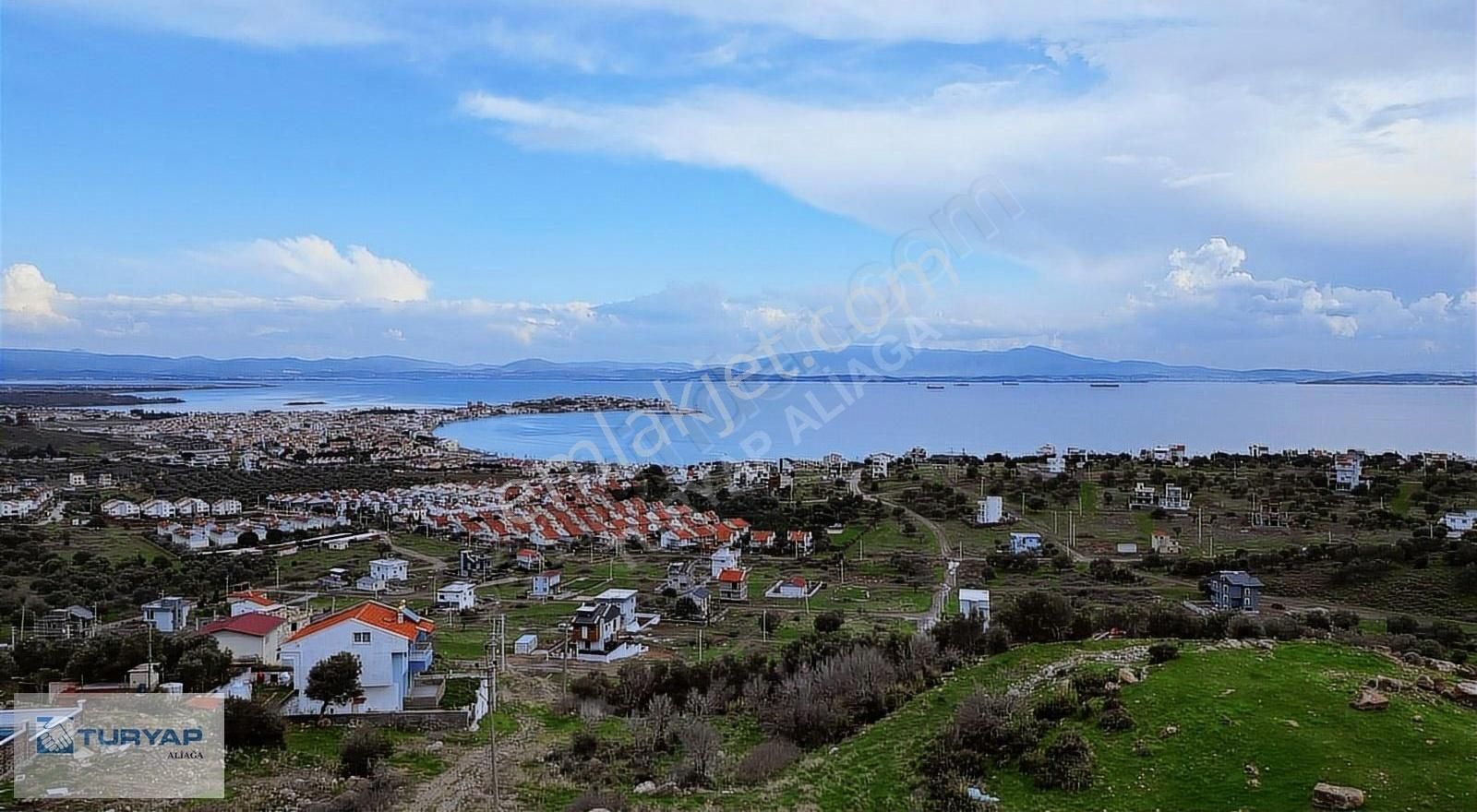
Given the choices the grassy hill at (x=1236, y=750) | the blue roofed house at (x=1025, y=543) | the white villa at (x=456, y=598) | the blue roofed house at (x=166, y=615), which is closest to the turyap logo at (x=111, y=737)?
the grassy hill at (x=1236, y=750)

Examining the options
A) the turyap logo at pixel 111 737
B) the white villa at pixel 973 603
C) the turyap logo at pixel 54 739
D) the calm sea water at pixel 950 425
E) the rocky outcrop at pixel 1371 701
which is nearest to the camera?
the rocky outcrop at pixel 1371 701

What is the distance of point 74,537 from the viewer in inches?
1159

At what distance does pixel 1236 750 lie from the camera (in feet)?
24.7

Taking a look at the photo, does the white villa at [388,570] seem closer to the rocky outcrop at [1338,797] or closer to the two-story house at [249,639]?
the two-story house at [249,639]

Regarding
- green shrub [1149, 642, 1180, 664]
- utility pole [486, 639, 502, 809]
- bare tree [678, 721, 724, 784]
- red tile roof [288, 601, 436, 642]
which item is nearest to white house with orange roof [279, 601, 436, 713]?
red tile roof [288, 601, 436, 642]

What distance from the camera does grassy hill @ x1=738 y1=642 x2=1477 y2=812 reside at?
6.85 metres

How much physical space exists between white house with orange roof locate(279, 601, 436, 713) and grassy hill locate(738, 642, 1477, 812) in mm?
6545

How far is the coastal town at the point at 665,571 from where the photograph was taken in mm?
12867

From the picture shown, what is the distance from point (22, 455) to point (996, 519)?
2204 inches

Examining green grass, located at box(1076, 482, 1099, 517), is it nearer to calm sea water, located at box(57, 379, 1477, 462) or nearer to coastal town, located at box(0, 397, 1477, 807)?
coastal town, located at box(0, 397, 1477, 807)

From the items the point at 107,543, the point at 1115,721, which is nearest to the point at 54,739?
the point at 1115,721

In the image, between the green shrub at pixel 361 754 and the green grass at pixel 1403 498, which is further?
the green grass at pixel 1403 498

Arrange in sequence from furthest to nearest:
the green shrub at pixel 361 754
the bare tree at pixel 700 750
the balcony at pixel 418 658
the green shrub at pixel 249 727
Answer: the balcony at pixel 418 658
the green shrub at pixel 249 727
the green shrub at pixel 361 754
the bare tree at pixel 700 750
